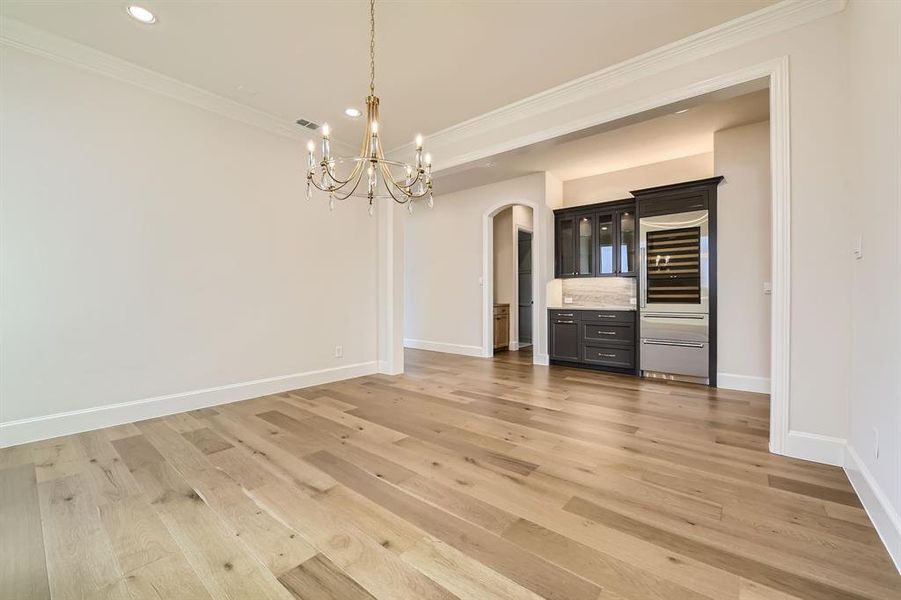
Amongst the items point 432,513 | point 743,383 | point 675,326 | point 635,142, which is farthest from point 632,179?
point 432,513

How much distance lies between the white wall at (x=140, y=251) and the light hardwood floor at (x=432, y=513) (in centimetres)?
52

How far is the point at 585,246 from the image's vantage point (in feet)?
18.4

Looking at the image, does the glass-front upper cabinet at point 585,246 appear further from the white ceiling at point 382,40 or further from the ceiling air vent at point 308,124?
the ceiling air vent at point 308,124

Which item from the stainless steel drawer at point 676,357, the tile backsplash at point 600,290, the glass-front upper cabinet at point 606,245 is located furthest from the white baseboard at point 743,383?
the glass-front upper cabinet at point 606,245

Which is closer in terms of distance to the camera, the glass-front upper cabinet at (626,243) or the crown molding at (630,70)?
the crown molding at (630,70)

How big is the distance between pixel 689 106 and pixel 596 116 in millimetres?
694

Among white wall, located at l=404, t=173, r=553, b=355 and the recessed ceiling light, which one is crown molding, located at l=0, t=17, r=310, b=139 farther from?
white wall, located at l=404, t=173, r=553, b=355

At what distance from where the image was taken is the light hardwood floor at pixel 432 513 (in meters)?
1.36

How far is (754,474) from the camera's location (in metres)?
2.18

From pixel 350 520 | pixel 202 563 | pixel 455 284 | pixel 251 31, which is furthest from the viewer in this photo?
pixel 455 284

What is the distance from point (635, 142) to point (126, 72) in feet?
17.1

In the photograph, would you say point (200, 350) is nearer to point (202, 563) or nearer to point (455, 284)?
point (202, 563)

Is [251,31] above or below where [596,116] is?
above

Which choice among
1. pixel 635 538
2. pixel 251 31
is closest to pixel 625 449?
pixel 635 538
